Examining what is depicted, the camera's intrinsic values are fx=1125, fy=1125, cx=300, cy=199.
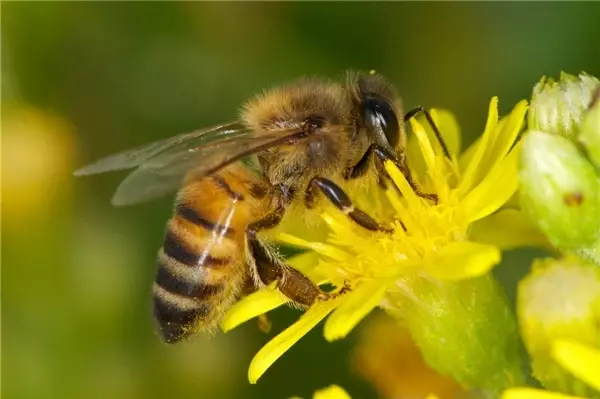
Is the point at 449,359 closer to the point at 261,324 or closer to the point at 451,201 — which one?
the point at 451,201

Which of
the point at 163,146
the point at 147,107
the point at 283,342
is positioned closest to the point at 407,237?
the point at 283,342

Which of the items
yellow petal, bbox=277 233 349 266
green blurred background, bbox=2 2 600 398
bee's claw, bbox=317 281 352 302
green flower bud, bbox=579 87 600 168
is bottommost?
green blurred background, bbox=2 2 600 398

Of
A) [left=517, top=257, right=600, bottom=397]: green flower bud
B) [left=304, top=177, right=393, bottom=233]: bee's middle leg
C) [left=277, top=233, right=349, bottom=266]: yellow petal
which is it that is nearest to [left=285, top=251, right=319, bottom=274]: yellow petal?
[left=277, top=233, right=349, bottom=266]: yellow petal

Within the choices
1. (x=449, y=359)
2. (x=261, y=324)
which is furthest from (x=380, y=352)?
(x=449, y=359)

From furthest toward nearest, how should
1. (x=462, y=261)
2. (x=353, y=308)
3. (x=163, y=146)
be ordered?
1. (x=163, y=146)
2. (x=353, y=308)
3. (x=462, y=261)

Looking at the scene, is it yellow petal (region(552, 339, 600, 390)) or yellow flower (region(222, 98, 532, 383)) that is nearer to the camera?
yellow petal (region(552, 339, 600, 390))

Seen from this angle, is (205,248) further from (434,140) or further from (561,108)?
(561,108)

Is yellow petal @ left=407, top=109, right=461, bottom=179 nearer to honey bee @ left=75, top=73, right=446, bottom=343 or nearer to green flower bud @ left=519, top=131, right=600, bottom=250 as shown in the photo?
honey bee @ left=75, top=73, right=446, bottom=343
